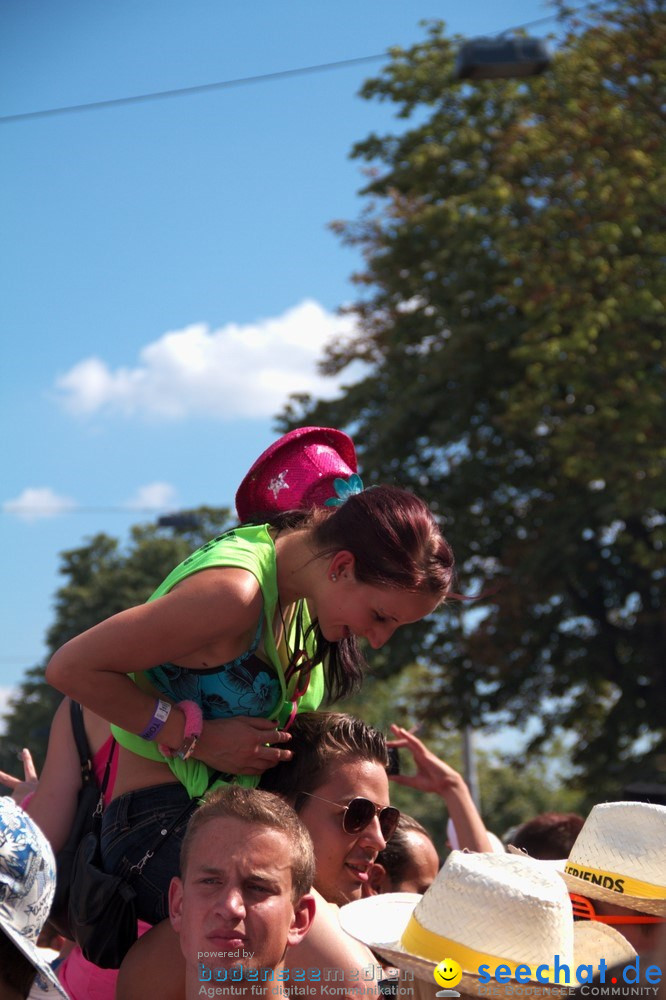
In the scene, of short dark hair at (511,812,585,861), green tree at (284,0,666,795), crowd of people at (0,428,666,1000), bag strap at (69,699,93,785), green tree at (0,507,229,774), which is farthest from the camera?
green tree at (0,507,229,774)

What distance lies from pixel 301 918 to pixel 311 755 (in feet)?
2.51

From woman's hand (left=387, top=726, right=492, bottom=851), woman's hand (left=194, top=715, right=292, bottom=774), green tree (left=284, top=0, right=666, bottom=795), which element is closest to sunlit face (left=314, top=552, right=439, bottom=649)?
woman's hand (left=194, top=715, right=292, bottom=774)

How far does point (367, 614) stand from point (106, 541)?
28441 millimetres

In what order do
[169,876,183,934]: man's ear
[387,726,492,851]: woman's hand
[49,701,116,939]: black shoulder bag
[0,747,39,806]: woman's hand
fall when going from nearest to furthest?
[169,876,183,934]: man's ear, [49,701,116,939]: black shoulder bag, [0,747,39,806]: woman's hand, [387,726,492,851]: woman's hand

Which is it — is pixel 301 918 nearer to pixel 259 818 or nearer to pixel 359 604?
pixel 259 818

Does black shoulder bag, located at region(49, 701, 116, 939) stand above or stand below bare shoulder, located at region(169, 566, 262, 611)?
below

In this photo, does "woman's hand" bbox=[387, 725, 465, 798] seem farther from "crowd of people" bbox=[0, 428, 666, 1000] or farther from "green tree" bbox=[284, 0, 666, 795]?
"green tree" bbox=[284, 0, 666, 795]

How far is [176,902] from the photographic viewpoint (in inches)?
107

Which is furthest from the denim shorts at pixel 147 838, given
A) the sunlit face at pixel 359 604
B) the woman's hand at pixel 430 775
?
the woman's hand at pixel 430 775

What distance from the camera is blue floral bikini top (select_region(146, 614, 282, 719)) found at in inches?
123

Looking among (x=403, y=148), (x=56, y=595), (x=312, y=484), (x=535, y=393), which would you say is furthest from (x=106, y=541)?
(x=312, y=484)

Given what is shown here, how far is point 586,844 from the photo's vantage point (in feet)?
10.3

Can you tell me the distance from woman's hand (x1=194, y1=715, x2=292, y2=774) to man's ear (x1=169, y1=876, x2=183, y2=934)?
0.39 metres

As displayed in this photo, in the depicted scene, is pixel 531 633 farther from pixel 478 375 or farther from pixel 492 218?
pixel 492 218
